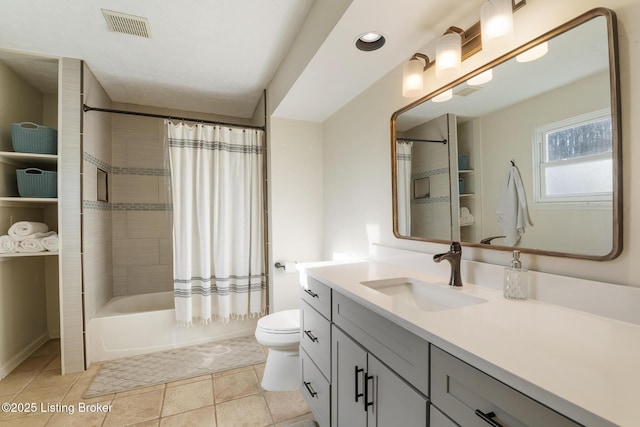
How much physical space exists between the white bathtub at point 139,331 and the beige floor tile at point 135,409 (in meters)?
0.62

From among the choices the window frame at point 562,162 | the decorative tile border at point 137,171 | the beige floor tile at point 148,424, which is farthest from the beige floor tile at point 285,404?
the decorative tile border at point 137,171

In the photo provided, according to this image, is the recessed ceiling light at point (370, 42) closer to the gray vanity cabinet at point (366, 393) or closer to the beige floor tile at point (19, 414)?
the gray vanity cabinet at point (366, 393)

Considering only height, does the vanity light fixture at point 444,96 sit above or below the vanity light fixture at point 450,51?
below

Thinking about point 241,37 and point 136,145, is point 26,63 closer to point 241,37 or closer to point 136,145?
point 136,145

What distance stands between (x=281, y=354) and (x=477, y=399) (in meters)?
1.56

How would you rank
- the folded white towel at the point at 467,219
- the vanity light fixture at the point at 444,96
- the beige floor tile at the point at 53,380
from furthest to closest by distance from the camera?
the beige floor tile at the point at 53,380 < the vanity light fixture at the point at 444,96 < the folded white towel at the point at 467,219

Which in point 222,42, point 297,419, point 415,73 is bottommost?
point 297,419

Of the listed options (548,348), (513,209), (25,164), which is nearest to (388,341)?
(548,348)

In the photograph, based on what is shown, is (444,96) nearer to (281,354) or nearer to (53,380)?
(281,354)

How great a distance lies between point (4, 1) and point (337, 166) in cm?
226

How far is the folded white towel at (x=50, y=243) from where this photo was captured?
2117mm

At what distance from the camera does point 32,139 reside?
2.11m

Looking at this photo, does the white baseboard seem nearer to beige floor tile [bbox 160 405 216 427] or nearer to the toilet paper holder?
beige floor tile [bbox 160 405 216 427]

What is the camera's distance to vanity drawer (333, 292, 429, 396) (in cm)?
81
